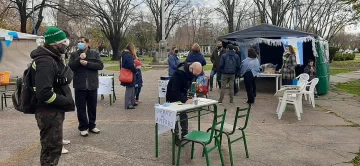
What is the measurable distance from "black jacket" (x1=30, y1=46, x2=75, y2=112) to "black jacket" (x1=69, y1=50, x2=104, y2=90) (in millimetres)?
2013

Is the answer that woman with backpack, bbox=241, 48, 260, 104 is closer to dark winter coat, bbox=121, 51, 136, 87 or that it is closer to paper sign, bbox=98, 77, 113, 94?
dark winter coat, bbox=121, 51, 136, 87

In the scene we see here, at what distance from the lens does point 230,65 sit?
29.8ft

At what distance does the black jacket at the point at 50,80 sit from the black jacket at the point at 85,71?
2013 millimetres

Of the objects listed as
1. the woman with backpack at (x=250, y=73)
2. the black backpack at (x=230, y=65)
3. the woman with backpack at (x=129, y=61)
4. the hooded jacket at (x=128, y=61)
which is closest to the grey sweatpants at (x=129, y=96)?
the woman with backpack at (x=129, y=61)

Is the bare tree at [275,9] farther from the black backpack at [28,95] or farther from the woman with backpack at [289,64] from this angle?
the black backpack at [28,95]

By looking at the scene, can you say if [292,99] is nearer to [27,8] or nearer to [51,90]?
[51,90]

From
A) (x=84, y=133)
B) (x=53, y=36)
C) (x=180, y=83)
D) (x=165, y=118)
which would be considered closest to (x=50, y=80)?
(x=53, y=36)

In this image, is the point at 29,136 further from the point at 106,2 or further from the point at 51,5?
the point at 106,2

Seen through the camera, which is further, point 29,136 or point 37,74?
point 29,136

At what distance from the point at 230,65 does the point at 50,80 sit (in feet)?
21.4

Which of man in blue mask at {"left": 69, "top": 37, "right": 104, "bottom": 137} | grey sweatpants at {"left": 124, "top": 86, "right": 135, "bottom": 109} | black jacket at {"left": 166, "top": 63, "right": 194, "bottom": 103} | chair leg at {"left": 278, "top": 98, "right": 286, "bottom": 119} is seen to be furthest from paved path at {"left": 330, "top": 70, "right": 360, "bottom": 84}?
man in blue mask at {"left": 69, "top": 37, "right": 104, "bottom": 137}

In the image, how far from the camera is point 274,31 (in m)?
11.8

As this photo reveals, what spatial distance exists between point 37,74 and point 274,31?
33.3 ft

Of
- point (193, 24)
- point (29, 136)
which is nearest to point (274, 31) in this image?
point (29, 136)
